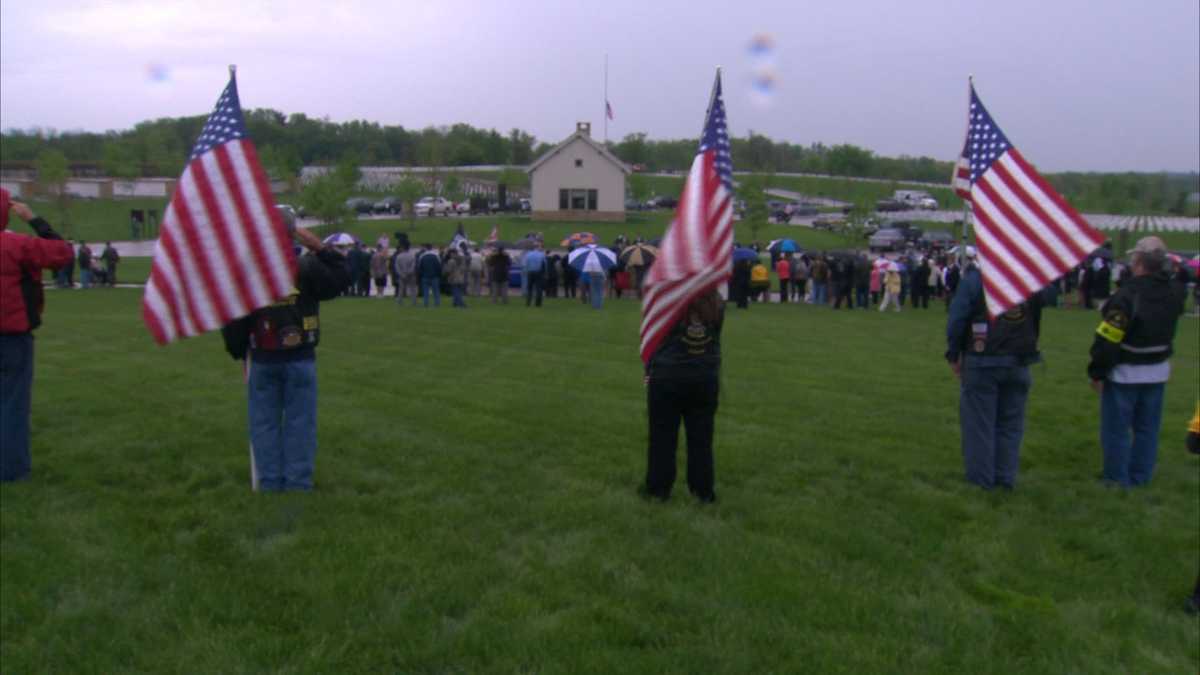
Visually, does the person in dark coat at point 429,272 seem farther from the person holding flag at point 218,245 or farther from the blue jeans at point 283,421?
the person holding flag at point 218,245

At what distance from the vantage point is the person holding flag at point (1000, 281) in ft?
23.4

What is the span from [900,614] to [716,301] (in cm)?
244

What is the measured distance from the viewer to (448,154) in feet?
321

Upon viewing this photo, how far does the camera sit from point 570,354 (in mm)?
15398

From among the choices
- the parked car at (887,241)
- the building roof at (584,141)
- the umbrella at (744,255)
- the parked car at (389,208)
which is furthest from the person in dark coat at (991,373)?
the parked car at (389,208)

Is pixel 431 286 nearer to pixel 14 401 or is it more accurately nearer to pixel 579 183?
pixel 14 401

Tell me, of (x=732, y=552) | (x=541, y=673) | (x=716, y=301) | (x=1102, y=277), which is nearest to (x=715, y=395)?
(x=716, y=301)

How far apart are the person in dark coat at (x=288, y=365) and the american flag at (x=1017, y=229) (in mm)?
4487

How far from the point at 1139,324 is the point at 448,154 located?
93.3 m

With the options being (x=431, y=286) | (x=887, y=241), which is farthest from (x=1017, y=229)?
(x=887, y=241)

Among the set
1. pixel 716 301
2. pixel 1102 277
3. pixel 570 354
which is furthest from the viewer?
pixel 1102 277

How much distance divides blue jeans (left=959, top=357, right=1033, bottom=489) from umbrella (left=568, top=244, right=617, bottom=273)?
16.9 metres

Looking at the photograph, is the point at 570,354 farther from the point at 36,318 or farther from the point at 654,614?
the point at 654,614

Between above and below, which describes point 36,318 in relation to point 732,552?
above
